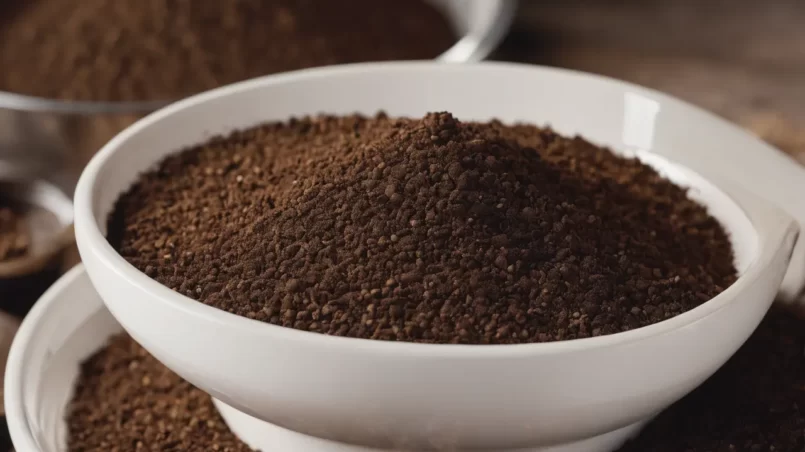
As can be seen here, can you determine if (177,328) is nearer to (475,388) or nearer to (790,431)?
(475,388)

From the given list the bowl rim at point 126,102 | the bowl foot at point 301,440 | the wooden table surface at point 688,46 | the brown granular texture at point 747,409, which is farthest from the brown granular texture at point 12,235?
the wooden table surface at point 688,46

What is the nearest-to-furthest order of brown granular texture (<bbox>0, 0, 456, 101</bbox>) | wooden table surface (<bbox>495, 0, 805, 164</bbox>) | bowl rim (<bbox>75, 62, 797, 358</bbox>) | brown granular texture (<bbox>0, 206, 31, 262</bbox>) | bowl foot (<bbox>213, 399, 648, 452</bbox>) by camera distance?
bowl rim (<bbox>75, 62, 797, 358</bbox>)
bowl foot (<bbox>213, 399, 648, 452</bbox>)
brown granular texture (<bbox>0, 206, 31, 262</bbox>)
brown granular texture (<bbox>0, 0, 456, 101</bbox>)
wooden table surface (<bbox>495, 0, 805, 164</bbox>)

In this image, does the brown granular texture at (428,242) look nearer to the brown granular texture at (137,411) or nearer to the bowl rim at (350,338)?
the bowl rim at (350,338)

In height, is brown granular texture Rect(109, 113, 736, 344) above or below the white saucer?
above

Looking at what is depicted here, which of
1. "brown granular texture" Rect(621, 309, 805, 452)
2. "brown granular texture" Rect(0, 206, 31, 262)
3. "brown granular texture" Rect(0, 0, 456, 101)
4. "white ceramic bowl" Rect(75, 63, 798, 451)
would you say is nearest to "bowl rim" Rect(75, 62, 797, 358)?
"white ceramic bowl" Rect(75, 63, 798, 451)

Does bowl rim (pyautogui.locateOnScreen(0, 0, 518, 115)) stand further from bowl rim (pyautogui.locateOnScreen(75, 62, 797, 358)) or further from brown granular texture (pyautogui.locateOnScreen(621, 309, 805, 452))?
brown granular texture (pyautogui.locateOnScreen(621, 309, 805, 452))

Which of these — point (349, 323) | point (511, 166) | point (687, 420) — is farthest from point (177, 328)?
point (687, 420)

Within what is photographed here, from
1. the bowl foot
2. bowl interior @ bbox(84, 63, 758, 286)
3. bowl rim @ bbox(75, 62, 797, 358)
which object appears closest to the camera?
bowl rim @ bbox(75, 62, 797, 358)
